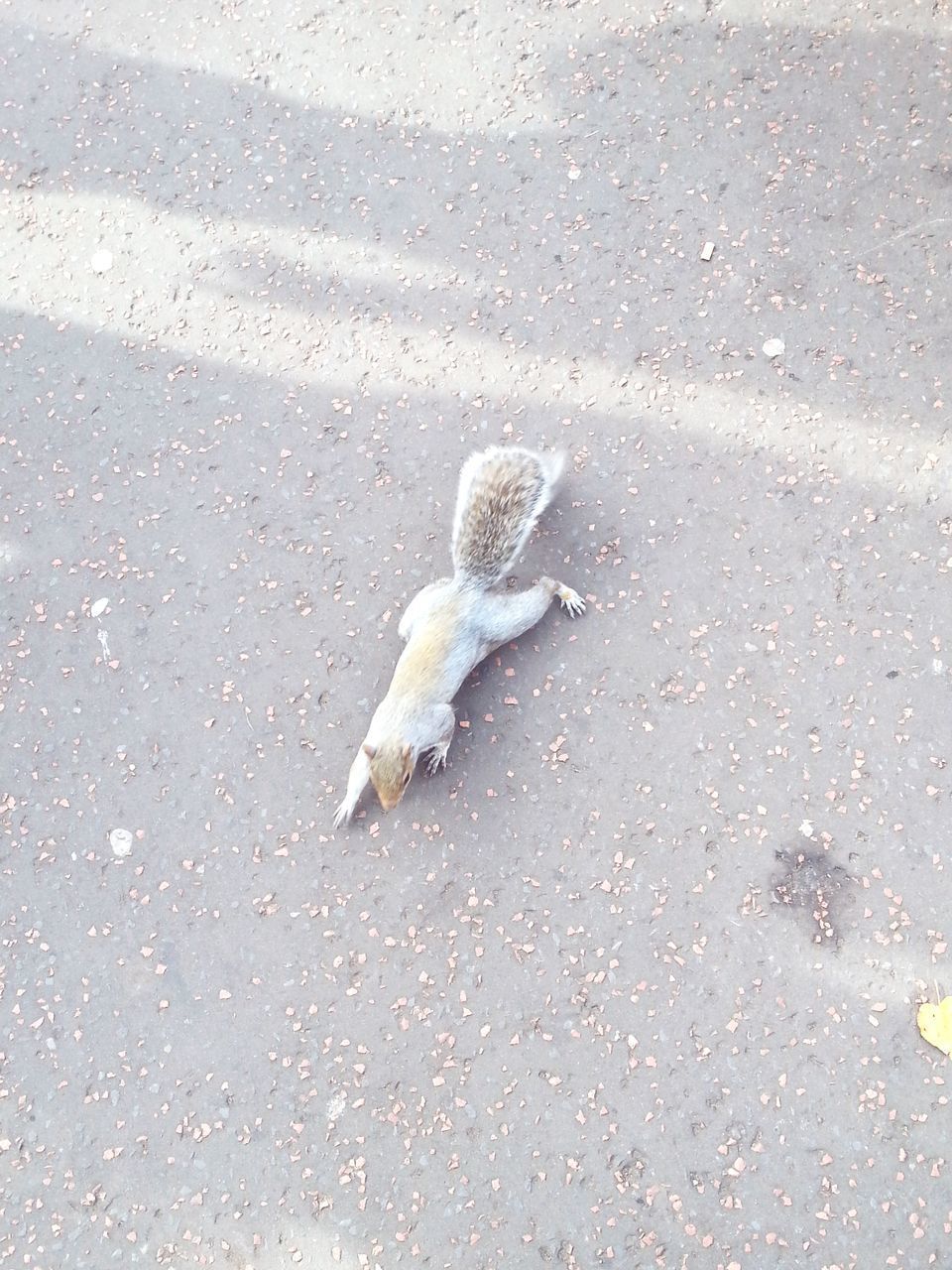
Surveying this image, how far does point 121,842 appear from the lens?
3.11m

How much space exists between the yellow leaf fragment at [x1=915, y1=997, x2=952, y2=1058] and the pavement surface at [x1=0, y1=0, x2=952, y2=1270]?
0.05 m

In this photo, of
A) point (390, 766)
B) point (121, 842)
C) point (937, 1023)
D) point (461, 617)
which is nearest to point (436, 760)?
point (390, 766)

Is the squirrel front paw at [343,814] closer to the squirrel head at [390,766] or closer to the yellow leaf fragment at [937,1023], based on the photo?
the squirrel head at [390,766]

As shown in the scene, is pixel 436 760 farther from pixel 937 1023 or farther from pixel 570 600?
pixel 937 1023

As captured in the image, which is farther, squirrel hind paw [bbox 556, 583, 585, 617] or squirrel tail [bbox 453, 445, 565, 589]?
squirrel hind paw [bbox 556, 583, 585, 617]

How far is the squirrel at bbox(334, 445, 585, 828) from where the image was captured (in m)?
2.80

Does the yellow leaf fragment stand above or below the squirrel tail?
below

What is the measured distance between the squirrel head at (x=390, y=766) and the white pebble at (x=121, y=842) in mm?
994

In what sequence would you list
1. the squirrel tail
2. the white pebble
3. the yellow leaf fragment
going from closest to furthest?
the yellow leaf fragment → the squirrel tail → the white pebble

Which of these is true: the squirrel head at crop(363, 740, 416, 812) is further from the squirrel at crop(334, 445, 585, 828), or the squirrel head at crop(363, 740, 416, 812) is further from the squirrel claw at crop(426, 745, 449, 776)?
the squirrel claw at crop(426, 745, 449, 776)

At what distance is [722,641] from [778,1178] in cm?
167

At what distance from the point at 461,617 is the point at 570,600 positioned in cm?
46

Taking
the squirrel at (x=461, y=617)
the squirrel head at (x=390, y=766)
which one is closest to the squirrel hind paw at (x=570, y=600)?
the squirrel at (x=461, y=617)

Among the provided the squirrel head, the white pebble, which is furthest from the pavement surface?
the squirrel head
